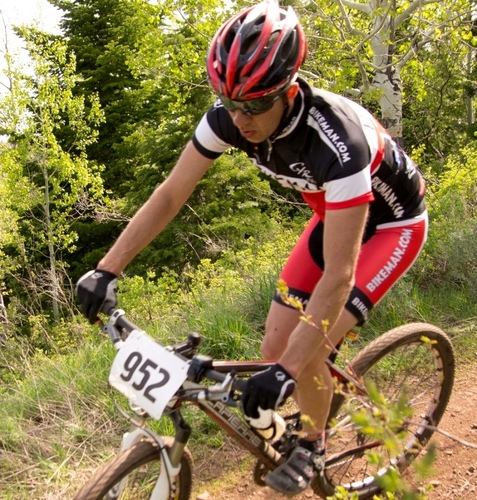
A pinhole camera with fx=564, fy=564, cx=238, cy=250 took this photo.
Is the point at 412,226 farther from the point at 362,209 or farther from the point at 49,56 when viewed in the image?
the point at 49,56

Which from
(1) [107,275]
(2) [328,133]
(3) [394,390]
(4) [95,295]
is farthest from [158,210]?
(3) [394,390]

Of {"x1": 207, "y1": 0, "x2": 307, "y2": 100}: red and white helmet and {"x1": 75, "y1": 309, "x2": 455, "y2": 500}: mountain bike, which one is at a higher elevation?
{"x1": 207, "y1": 0, "x2": 307, "y2": 100}: red and white helmet

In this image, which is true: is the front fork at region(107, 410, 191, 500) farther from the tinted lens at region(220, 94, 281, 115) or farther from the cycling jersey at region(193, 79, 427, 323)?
the tinted lens at region(220, 94, 281, 115)

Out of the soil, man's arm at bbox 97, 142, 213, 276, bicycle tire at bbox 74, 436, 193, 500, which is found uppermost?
man's arm at bbox 97, 142, 213, 276

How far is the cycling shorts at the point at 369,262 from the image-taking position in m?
2.75

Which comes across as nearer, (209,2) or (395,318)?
(395,318)

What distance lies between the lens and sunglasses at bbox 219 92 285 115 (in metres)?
2.34

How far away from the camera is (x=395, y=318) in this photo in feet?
15.7

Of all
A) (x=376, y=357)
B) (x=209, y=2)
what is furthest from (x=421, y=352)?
(x=209, y=2)

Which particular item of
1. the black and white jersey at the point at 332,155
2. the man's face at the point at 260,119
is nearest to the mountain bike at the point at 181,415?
the black and white jersey at the point at 332,155

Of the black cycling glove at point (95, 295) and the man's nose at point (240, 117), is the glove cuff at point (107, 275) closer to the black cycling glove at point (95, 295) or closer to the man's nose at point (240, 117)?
the black cycling glove at point (95, 295)

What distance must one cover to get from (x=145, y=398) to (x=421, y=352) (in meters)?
1.97

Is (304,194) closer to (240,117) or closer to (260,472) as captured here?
(240,117)

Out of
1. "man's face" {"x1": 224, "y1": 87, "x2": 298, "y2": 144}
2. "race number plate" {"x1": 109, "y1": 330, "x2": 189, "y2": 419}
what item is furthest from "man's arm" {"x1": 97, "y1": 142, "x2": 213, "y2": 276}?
"race number plate" {"x1": 109, "y1": 330, "x2": 189, "y2": 419}
